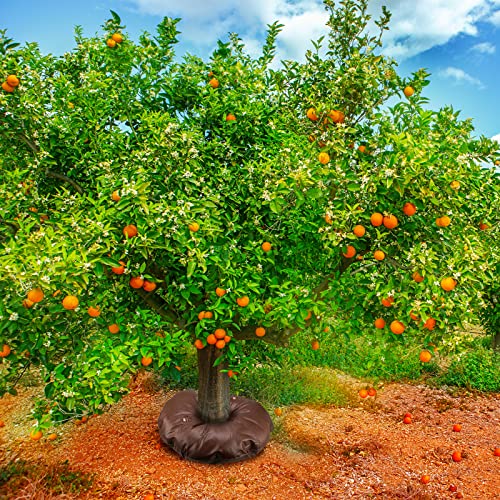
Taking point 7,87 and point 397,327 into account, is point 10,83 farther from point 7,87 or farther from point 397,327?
point 397,327

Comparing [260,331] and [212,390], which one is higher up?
A: [260,331]

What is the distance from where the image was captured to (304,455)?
6012 mm

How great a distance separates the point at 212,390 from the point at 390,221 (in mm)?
3551

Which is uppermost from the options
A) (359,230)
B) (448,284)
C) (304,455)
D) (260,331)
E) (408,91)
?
(408,91)

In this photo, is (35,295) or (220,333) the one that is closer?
(35,295)

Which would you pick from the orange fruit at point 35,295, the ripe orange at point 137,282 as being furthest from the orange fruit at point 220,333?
the orange fruit at point 35,295

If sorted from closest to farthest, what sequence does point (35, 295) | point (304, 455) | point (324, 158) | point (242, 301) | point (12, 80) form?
point (35, 295)
point (324, 158)
point (242, 301)
point (12, 80)
point (304, 455)

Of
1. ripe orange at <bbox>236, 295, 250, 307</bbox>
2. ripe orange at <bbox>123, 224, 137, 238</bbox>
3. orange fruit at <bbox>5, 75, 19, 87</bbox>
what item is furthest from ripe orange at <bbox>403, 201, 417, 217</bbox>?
orange fruit at <bbox>5, 75, 19, 87</bbox>

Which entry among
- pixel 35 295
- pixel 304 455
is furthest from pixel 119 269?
pixel 304 455

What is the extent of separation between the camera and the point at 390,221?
12.6 ft

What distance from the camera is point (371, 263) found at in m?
4.51

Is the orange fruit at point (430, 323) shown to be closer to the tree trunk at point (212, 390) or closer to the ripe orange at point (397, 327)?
the ripe orange at point (397, 327)

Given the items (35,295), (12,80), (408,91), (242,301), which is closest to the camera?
(35,295)

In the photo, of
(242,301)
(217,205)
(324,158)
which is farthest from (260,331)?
(324,158)
